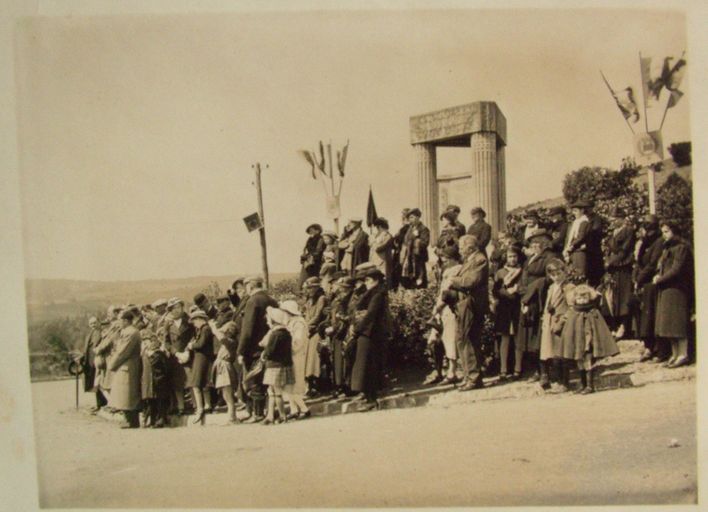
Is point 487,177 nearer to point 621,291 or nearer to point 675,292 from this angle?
point 621,291

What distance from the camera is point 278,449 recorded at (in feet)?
25.8

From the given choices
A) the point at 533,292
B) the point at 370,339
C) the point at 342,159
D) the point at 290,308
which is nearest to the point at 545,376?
the point at 533,292

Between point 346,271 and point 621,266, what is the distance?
2.64m

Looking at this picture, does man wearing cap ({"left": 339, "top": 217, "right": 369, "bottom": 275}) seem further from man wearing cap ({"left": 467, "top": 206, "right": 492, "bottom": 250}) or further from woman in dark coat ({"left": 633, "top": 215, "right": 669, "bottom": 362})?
woman in dark coat ({"left": 633, "top": 215, "right": 669, "bottom": 362})

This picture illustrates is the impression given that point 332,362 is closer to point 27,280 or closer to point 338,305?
point 338,305

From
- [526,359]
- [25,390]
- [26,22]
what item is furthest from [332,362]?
[26,22]

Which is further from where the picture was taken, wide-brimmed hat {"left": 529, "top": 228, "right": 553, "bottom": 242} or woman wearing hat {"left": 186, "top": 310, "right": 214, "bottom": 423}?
woman wearing hat {"left": 186, "top": 310, "right": 214, "bottom": 423}

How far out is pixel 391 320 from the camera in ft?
27.0

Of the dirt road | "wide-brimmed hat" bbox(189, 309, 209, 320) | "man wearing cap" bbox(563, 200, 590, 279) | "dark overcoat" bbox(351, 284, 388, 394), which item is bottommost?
the dirt road

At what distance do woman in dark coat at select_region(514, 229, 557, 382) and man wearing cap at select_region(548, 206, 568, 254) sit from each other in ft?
0.51

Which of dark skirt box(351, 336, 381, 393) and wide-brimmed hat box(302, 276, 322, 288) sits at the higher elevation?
wide-brimmed hat box(302, 276, 322, 288)

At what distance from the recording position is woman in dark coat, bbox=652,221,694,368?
7.81 meters

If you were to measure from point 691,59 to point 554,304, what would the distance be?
102 inches

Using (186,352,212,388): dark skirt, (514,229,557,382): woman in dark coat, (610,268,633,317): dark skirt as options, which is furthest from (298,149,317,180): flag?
(610,268,633,317): dark skirt
